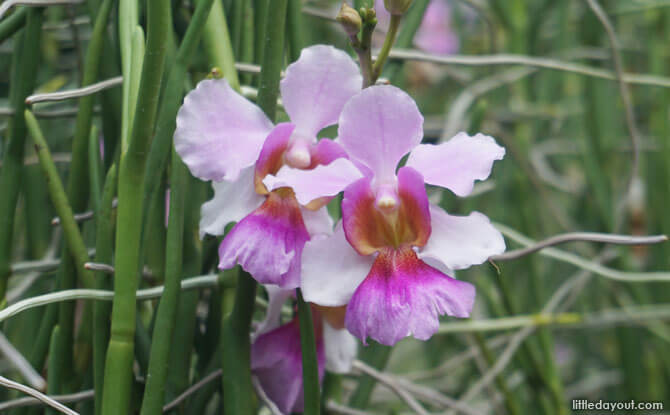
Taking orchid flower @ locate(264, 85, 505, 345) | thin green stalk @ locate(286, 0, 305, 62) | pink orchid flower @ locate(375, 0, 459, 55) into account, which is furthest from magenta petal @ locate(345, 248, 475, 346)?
pink orchid flower @ locate(375, 0, 459, 55)

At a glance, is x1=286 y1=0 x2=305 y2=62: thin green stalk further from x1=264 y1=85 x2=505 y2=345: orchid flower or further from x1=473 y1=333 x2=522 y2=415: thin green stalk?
x1=473 y1=333 x2=522 y2=415: thin green stalk

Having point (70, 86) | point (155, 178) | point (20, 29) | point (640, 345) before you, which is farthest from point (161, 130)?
point (640, 345)

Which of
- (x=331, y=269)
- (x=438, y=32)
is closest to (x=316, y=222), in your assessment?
(x=331, y=269)

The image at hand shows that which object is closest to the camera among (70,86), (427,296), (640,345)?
(427,296)

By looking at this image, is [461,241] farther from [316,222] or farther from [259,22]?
[259,22]

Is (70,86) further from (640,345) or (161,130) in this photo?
(640,345)

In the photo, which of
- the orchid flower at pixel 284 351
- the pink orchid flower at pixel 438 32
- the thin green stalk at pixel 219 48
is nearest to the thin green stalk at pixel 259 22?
the thin green stalk at pixel 219 48
